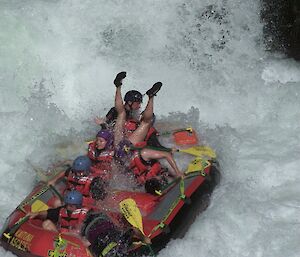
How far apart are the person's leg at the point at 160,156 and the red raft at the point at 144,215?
0.14 m

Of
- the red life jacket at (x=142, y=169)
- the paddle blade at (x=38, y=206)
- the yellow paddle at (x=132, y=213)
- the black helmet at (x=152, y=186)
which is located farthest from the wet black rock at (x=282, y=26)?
the paddle blade at (x=38, y=206)

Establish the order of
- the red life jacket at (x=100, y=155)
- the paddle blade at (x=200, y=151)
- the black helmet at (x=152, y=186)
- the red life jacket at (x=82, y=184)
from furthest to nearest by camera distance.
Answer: the paddle blade at (x=200, y=151) < the red life jacket at (x=100, y=155) < the black helmet at (x=152, y=186) < the red life jacket at (x=82, y=184)

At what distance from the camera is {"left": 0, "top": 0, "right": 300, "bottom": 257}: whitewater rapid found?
7.11 m

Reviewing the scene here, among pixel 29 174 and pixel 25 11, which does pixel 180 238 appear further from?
pixel 25 11

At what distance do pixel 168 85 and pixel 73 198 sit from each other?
12.9 ft

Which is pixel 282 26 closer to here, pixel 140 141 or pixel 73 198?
pixel 140 141

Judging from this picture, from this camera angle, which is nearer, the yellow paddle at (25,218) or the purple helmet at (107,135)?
the yellow paddle at (25,218)

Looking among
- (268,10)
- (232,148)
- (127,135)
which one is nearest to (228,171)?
(232,148)

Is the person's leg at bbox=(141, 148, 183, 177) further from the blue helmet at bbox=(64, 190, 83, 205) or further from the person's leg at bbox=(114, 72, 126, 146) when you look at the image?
the blue helmet at bbox=(64, 190, 83, 205)

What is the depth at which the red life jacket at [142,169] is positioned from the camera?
6.50 metres

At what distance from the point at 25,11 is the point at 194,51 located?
2.73 meters

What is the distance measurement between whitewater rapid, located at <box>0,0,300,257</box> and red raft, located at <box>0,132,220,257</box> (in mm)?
230

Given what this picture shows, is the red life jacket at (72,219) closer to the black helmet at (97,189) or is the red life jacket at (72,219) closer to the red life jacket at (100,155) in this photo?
the black helmet at (97,189)

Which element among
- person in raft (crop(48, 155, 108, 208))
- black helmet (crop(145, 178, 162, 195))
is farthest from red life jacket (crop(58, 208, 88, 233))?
black helmet (crop(145, 178, 162, 195))
